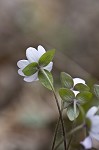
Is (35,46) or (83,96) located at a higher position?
(35,46)

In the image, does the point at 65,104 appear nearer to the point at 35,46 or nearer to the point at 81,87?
A: the point at 81,87

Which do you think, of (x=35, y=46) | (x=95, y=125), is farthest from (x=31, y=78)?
(x=35, y=46)

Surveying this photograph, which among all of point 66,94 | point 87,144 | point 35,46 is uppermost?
point 35,46

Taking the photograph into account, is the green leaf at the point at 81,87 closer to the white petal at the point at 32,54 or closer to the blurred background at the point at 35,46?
the white petal at the point at 32,54

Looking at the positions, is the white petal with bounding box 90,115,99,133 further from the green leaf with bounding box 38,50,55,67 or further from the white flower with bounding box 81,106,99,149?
the green leaf with bounding box 38,50,55,67

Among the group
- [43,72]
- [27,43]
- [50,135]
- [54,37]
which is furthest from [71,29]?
[43,72]

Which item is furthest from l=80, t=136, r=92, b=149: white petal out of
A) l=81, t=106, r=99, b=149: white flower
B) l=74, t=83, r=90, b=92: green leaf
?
l=74, t=83, r=90, b=92: green leaf

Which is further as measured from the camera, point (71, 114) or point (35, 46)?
→ point (35, 46)
